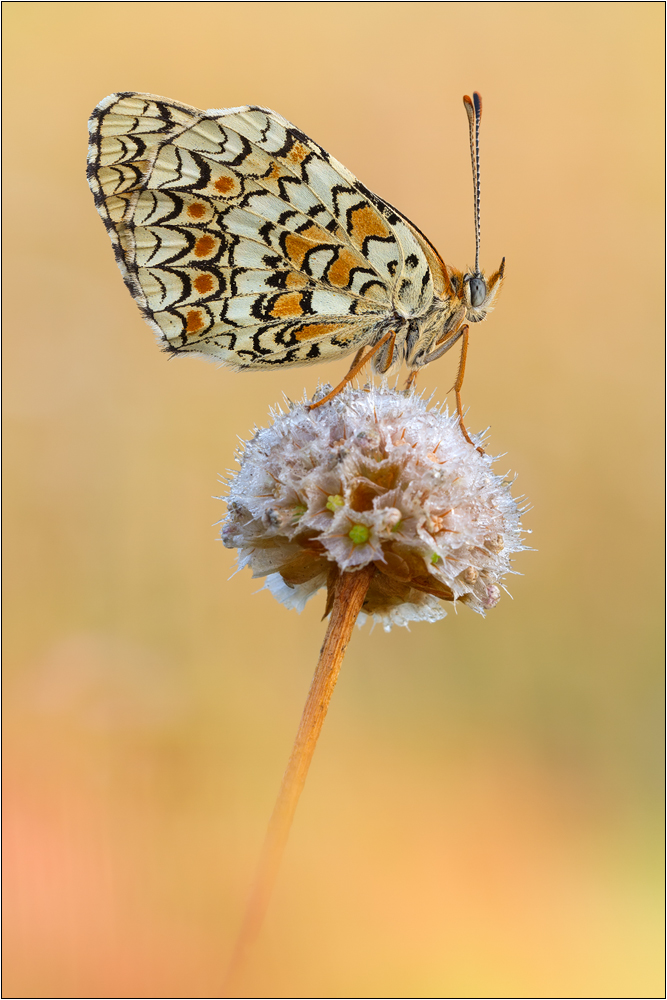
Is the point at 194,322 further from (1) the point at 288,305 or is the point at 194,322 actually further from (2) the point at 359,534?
(2) the point at 359,534

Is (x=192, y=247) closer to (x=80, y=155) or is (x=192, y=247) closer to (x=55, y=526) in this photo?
(x=55, y=526)

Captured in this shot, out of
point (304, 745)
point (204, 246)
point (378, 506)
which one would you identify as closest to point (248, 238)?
point (204, 246)

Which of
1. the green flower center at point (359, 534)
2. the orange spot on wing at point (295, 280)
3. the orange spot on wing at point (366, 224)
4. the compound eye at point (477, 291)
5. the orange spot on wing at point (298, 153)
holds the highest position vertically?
the orange spot on wing at point (298, 153)

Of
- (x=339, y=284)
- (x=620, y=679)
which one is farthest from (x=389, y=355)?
(x=620, y=679)

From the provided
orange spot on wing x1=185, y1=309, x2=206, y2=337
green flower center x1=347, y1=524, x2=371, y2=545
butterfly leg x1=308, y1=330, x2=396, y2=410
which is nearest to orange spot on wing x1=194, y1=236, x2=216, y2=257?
orange spot on wing x1=185, y1=309, x2=206, y2=337

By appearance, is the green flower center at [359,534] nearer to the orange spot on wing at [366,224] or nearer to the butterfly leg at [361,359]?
the butterfly leg at [361,359]

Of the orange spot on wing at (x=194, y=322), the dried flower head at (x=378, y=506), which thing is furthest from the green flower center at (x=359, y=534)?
the orange spot on wing at (x=194, y=322)

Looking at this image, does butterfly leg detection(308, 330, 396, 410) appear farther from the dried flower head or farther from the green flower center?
the green flower center

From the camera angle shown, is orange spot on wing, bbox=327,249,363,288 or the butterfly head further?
the butterfly head
